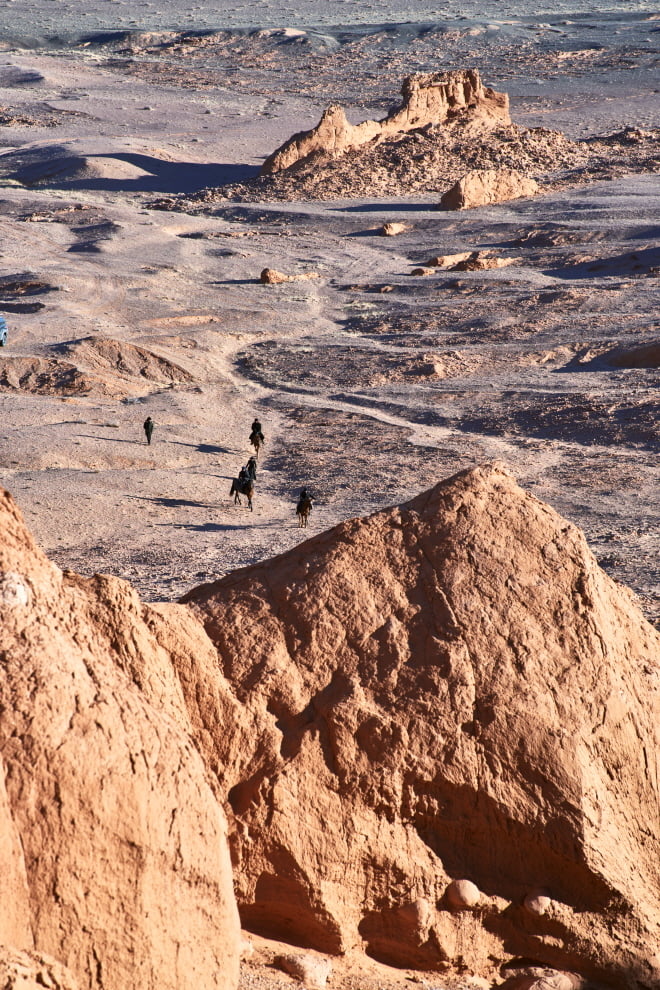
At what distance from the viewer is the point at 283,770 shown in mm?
7055

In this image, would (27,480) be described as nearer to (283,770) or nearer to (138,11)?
(283,770)

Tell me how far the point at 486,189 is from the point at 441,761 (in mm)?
43483

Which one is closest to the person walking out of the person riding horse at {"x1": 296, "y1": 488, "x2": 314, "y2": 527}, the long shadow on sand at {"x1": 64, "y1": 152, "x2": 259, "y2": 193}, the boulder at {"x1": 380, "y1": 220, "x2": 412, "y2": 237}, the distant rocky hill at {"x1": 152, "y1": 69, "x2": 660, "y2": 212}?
the person riding horse at {"x1": 296, "y1": 488, "x2": 314, "y2": 527}

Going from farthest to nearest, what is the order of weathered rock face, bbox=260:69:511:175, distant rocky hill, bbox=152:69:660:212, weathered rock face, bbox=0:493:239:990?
weathered rock face, bbox=260:69:511:175 → distant rocky hill, bbox=152:69:660:212 → weathered rock face, bbox=0:493:239:990

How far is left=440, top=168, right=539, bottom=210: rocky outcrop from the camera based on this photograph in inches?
1843

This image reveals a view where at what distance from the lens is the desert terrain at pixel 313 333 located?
20109 millimetres

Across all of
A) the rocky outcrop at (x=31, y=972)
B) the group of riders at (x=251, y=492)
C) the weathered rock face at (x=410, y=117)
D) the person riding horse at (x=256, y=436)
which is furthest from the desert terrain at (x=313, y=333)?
the rocky outcrop at (x=31, y=972)

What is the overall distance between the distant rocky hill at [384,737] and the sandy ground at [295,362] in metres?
7.80

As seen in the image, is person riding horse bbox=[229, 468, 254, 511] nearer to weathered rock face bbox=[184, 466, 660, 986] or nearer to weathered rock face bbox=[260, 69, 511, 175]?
weathered rock face bbox=[184, 466, 660, 986]

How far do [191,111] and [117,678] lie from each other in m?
80.1

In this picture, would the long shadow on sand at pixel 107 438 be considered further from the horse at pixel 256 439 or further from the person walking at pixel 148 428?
the horse at pixel 256 439

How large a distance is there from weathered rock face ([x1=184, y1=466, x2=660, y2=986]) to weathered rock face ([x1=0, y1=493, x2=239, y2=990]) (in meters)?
0.96

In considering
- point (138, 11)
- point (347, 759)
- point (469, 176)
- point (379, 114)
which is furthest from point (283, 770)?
point (138, 11)

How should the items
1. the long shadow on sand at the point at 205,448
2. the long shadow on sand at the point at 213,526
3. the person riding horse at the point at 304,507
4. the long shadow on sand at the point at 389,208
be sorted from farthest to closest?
the long shadow on sand at the point at 389,208 < the long shadow on sand at the point at 205,448 < the long shadow on sand at the point at 213,526 < the person riding horse at the point at 304,507
